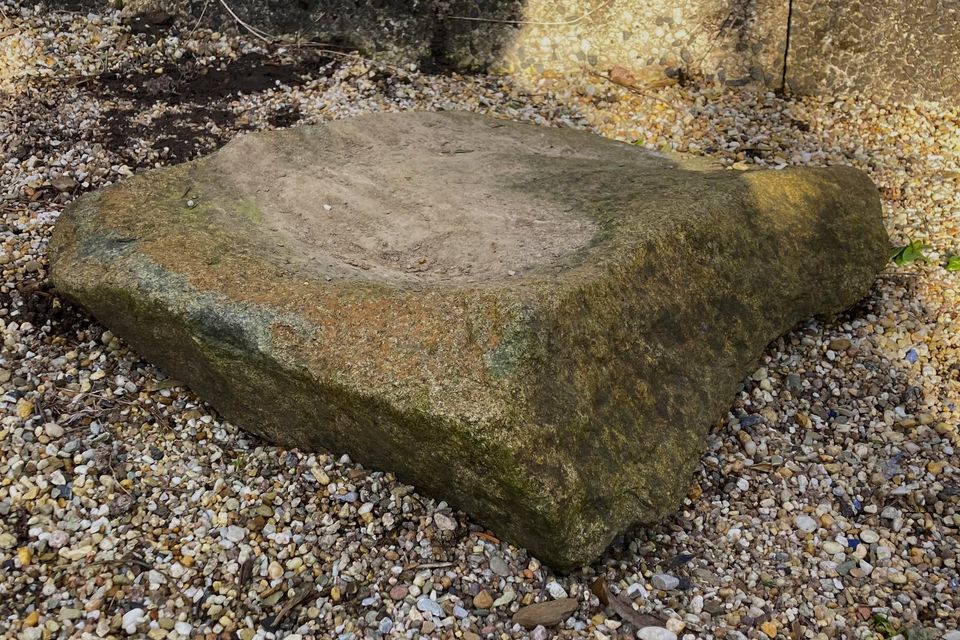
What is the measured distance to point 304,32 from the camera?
4.89 metres

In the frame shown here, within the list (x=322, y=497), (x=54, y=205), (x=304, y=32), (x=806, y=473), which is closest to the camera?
→ (x=322, y=497)

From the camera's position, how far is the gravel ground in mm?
2324

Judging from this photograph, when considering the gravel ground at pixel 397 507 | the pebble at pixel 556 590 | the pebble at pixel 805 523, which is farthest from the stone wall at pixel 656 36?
the pebble at pixel 556 590

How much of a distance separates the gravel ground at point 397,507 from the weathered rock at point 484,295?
13cm

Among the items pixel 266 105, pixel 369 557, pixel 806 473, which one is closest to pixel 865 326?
pixel 806 473

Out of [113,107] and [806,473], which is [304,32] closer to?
[113,107]

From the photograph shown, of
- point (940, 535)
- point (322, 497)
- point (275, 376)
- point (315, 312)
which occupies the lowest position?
point (940, 535)

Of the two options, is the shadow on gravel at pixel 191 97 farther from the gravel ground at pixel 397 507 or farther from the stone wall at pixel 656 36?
the stone wall at pixel 656 36

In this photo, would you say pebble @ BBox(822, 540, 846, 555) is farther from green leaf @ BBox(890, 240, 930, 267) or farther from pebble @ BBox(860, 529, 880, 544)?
green leaf @ BBox(890, 240, 930, 267)

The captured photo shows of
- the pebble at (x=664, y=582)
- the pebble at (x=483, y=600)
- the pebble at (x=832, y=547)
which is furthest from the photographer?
the pebble at (x=832, y=547)

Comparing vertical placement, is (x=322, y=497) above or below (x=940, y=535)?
above

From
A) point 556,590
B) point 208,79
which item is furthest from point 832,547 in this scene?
point 208,79

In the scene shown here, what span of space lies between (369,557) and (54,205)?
206cm

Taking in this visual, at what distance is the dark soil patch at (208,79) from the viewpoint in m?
4.38
